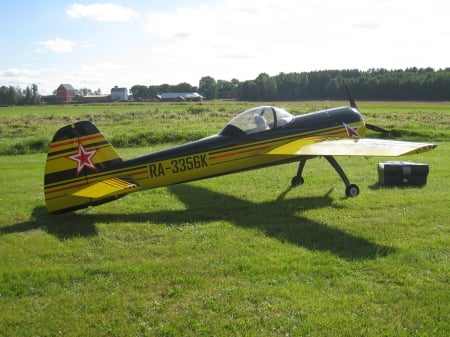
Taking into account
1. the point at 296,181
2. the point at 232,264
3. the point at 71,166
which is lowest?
the point at 232,264

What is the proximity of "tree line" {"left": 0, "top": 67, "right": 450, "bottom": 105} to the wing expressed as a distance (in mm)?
64144

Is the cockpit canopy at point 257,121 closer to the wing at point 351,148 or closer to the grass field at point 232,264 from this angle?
the wing at point 351,148

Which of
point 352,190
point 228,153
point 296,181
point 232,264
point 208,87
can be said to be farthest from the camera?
point 208,87

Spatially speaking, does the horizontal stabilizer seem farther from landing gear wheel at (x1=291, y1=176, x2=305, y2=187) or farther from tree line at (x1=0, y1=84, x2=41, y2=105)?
tree line at (x1=0, y1=84, x2=41, y2=105)

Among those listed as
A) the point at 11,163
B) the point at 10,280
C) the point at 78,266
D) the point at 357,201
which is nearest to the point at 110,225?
the point at 78,266

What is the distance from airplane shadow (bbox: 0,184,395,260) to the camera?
6.44 m

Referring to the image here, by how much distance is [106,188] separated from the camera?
762 cm

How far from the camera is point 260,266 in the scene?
5.61 m

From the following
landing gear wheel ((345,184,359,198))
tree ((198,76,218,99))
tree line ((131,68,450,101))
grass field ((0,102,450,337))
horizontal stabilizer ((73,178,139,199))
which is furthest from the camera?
tree ((198,76,218,99))

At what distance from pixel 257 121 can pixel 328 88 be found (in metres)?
93.3

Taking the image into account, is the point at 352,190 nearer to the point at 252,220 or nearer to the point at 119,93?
the point at 252,220

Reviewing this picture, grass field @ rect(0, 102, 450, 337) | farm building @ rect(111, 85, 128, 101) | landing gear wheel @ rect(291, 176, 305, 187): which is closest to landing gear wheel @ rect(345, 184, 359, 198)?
grass field @ rect(0, 102, 450, 337)

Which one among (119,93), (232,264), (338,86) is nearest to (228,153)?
(232,264)

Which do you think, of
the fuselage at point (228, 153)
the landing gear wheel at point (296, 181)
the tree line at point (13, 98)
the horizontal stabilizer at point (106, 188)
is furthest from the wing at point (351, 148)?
the tree line at point (13, 98)
